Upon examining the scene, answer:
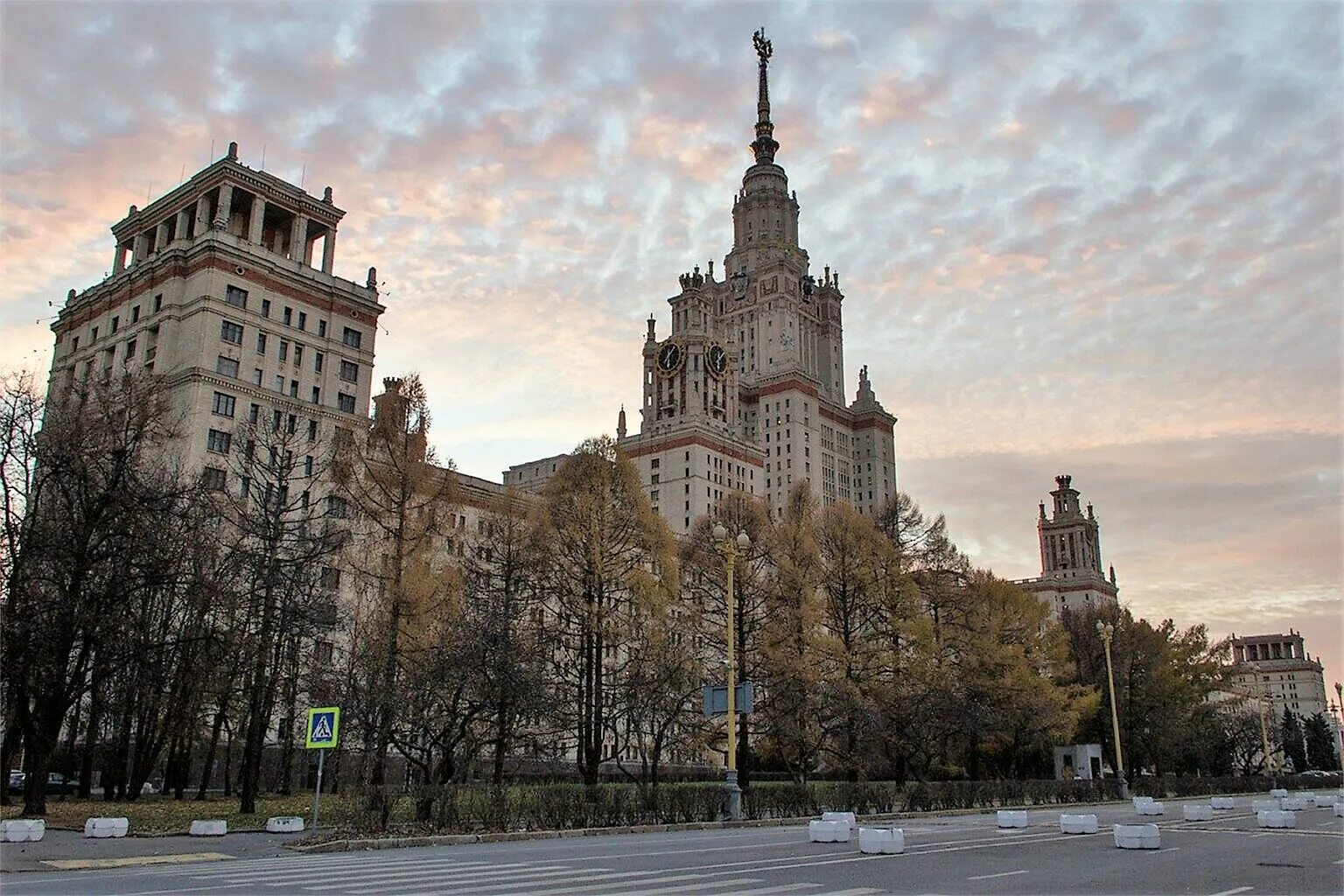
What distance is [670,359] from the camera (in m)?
141

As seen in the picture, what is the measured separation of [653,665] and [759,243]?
479ft

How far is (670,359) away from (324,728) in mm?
118181

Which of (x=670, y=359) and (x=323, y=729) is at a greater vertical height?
(x=670, y=359)

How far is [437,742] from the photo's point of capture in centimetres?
3425

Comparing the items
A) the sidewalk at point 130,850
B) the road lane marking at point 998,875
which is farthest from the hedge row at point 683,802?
the road lane marking at point 998,875

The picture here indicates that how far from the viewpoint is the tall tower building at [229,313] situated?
70.2m

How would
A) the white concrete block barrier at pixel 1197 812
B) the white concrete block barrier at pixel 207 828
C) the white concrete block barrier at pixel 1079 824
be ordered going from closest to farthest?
the white concrete block barrier at pixel 207 828 < the white concrete block barrier at pixel 1079 824 < the white concrete block barrier at pixel 1197 812

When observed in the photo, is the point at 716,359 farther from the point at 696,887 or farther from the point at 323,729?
the point at 696,887

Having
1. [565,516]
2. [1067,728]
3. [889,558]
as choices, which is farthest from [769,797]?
[1067,728]

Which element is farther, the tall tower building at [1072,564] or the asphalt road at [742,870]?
the tall tower building at [1072,564]

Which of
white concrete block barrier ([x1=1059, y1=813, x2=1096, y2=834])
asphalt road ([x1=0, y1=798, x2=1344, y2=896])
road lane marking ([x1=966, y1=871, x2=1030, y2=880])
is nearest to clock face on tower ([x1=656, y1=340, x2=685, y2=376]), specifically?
white concrete block barrier ([x1=1059, y1=813, x2=1096, y2=834])

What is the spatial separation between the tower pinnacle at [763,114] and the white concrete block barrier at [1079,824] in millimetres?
167447

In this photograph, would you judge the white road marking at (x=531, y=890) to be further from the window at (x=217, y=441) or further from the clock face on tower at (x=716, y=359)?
the clock face on tower at (x=716, y=359)

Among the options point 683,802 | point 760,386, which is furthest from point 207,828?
point 760,386
